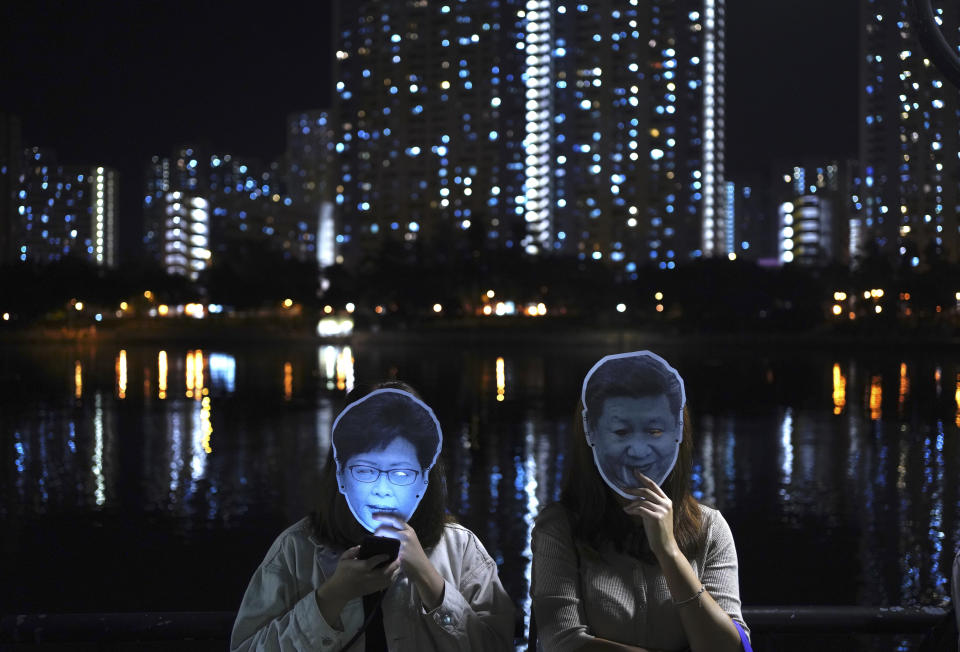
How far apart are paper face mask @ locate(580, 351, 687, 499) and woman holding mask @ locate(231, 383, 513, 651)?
1.31 ft

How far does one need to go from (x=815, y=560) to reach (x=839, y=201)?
190 m

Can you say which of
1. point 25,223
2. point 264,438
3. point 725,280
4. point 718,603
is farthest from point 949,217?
point 718,603

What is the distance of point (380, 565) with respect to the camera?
7.57 ft

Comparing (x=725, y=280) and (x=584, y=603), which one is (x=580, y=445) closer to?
(x=584, y=603)

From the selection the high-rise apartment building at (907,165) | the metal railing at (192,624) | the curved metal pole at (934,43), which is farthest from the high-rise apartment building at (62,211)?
the high-rise apartment building at (907,165)

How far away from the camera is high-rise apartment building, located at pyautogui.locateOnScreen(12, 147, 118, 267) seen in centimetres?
9625

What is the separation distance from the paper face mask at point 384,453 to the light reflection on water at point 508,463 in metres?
6.76

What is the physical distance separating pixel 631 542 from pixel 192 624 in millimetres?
1624

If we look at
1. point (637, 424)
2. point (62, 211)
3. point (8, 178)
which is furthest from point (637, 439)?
point (62, 211)

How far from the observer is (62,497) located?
541 inches

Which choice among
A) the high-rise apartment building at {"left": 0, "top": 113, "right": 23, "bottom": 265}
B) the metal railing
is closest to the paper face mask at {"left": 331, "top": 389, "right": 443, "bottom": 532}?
the metal railing

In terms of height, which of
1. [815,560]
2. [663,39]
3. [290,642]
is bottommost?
[815,560]

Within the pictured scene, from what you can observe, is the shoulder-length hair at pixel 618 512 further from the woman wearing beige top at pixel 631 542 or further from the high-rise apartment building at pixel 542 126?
the high-rise apartment building at pixel 542 126

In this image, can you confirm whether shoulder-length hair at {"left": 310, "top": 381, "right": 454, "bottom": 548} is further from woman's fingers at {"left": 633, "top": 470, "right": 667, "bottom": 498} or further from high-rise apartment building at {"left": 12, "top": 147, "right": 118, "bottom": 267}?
high-rise apartment building at {"left": 12, "top": 147, "right": 118, "bottom": 267}
